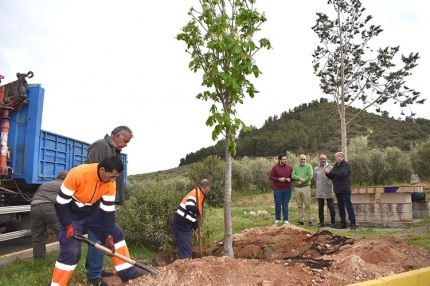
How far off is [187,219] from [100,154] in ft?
6.37

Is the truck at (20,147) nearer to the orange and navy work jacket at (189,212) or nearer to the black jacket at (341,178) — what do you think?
the orange and navy work jacket at (189,212)

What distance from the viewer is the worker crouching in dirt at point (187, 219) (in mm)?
6156

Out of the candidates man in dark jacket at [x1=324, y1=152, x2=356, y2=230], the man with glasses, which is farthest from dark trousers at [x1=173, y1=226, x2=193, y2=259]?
the man with glasses

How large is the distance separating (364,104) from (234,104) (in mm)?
15892

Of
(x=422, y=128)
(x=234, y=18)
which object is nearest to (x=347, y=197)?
(x=234, y=18)

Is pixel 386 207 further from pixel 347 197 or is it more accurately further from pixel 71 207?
pixel 71 207

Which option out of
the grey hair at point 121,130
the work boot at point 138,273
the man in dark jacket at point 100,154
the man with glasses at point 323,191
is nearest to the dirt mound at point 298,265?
the work boot at point 138,273

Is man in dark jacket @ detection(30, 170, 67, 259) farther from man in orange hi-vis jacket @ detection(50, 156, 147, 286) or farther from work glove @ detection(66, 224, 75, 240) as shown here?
work glove @ detection(66, 224, 75, 240)

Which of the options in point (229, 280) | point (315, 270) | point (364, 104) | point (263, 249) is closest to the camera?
point (229, 280)

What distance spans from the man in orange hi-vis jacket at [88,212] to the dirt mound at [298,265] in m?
0.57

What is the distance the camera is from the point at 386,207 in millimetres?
9695

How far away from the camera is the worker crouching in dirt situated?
616 cm

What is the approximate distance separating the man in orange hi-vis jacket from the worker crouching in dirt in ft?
5.47

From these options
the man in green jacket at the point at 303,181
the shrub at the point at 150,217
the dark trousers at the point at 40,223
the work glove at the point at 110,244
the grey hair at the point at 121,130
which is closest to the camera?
the work glove at the point at 110,244
